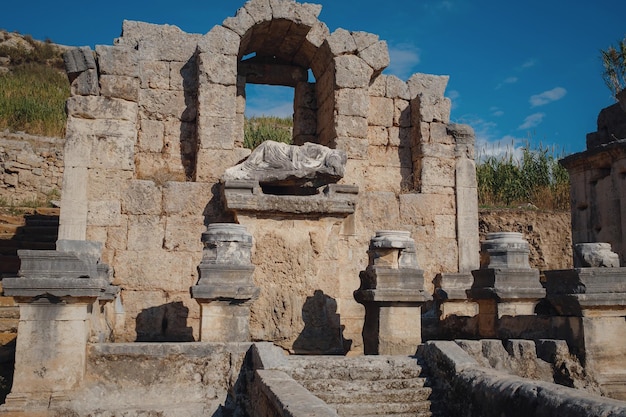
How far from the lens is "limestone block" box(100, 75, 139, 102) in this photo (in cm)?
940

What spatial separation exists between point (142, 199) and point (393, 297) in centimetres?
396

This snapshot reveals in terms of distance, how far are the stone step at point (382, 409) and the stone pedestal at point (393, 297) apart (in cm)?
153

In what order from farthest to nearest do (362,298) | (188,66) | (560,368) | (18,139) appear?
(18,139) → (188,66) → (362,298) → (560,368)

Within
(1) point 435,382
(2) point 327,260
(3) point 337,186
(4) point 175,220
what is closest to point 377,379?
(1) point 435,382

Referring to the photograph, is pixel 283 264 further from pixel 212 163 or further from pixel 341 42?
pixel 341 42

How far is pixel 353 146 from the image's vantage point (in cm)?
1038

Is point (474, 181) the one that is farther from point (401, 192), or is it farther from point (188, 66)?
point (188, 66)

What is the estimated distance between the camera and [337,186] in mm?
9227

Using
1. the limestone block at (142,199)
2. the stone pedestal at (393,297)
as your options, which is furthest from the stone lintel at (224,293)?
the limestone block at (142,199)

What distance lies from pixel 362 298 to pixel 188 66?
4864mm

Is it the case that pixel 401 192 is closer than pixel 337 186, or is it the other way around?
pixel 337 186

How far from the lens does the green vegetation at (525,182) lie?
17109mm

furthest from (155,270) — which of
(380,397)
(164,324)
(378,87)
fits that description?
(378,87)

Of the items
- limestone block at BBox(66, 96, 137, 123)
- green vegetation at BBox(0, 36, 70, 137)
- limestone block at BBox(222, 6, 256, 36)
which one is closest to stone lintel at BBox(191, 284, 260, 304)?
limestone block at BBox(66, 96, 137, 123)
